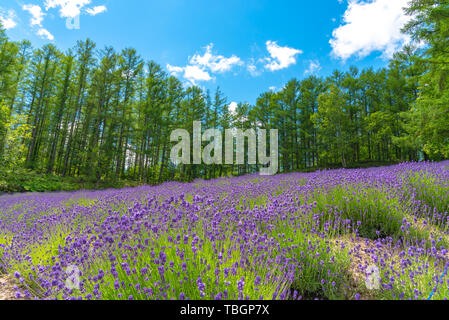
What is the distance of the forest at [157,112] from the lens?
1181cm

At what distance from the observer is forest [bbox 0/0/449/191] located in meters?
11.8

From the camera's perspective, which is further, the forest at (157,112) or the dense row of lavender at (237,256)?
the forest at (157,112)

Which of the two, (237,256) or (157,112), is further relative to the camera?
(157,112)

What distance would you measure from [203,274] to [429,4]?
13254mm

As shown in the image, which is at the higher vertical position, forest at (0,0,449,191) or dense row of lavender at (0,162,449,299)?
forest at (0,0,449,191)

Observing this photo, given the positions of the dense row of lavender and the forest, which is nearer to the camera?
the dense row of lavender

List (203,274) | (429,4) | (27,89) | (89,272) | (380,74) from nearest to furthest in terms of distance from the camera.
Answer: (203,274) < (89,272) < (429,4) < (27,89) < (380,74)

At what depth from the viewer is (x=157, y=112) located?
19594 mm

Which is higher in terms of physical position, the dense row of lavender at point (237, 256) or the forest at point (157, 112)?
the forest at point (157, 112)

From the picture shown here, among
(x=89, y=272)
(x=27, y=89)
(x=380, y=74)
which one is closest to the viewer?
(x=89, y=272)

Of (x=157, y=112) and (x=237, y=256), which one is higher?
(x=157, y=112)

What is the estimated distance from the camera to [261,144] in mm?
25875

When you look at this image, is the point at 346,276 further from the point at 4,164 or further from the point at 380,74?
the point at 380,74
